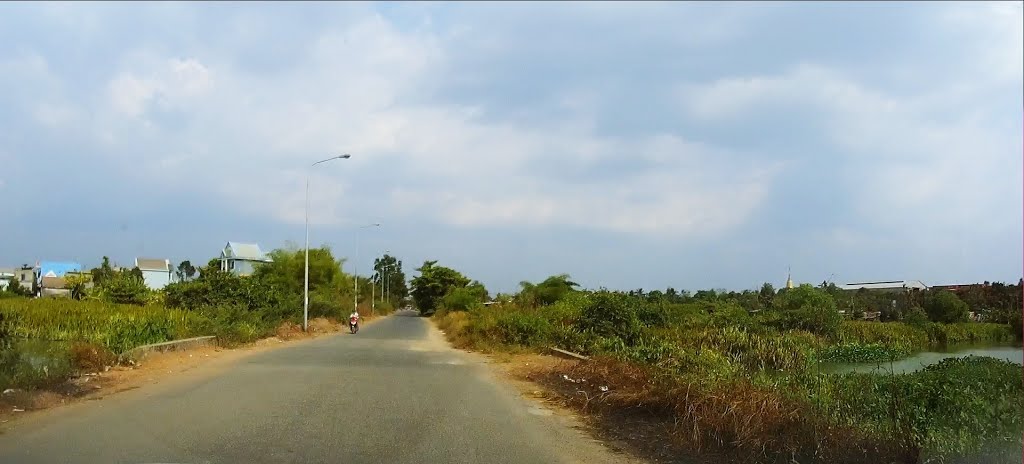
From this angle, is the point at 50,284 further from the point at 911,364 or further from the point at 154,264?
the point at 911,364

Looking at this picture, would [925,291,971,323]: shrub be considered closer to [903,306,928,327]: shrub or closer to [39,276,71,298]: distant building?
[903,306,928,327]: shrub

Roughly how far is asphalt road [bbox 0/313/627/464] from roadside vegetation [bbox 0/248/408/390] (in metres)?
1.81

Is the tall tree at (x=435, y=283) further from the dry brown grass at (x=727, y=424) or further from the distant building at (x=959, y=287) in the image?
the dry brown grass at (x=727, y=424)

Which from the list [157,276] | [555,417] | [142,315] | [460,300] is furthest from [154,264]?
[555,417]

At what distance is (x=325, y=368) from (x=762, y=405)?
12035mm

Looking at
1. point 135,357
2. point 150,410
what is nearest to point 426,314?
point 135,357

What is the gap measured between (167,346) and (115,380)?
5862 millimetres

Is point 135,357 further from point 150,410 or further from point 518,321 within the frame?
point 518,321

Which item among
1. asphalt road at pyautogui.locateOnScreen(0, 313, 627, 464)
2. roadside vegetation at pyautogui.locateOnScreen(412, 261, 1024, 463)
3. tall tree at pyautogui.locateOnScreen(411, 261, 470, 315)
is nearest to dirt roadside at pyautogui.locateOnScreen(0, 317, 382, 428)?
asphalt road at pyautogui.locateOnScreen(0, 313, 627, 464)

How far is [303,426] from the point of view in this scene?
8852mm

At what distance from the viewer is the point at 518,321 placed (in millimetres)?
24016

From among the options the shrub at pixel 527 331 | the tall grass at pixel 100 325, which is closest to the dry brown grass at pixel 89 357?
the tall grass at pixel 100 325

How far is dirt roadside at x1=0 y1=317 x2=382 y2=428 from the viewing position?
33.2 feet

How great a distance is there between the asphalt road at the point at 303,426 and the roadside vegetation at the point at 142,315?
181 centimetres
